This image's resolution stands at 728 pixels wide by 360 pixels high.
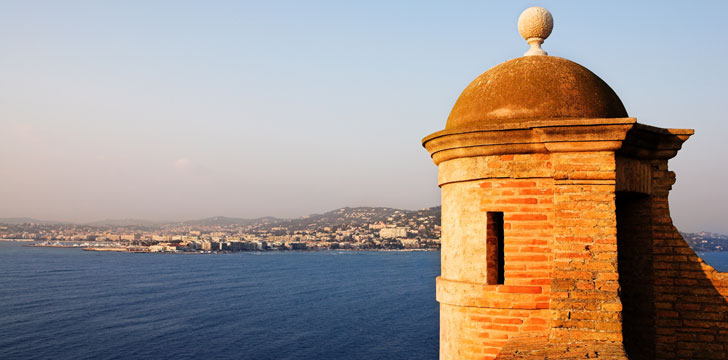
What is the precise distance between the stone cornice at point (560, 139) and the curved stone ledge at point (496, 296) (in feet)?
3.67

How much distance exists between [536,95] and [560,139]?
617 mm

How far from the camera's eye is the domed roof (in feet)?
15.3

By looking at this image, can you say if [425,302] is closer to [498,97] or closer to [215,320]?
[215,320]

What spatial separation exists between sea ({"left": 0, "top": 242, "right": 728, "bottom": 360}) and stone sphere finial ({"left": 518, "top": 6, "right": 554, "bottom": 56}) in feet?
130

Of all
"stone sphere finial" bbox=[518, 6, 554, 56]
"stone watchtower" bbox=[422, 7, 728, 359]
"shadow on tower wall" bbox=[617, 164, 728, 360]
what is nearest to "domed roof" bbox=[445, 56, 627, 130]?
"stone watchtower" bbox=[422, 7, 728, 359]

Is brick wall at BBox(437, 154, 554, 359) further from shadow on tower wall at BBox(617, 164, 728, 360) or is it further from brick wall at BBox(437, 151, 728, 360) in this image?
shadow on tower wall at BBox(617, 164, 728, 360)

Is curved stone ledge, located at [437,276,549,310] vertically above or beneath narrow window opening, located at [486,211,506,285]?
beneath

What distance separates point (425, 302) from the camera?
69.1 metres

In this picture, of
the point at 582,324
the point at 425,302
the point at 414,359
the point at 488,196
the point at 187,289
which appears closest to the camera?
the point at 582,324

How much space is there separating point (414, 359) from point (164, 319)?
31.3 m

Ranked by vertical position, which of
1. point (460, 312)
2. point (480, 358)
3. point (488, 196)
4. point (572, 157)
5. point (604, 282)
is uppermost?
point (572, 157)

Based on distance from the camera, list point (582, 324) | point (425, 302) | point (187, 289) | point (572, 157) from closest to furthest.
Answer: point (582, 324), point (572, 157), point (425, 302), point (187, 289)

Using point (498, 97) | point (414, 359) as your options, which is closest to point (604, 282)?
point (498, 97)

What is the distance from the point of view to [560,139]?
168 inches
